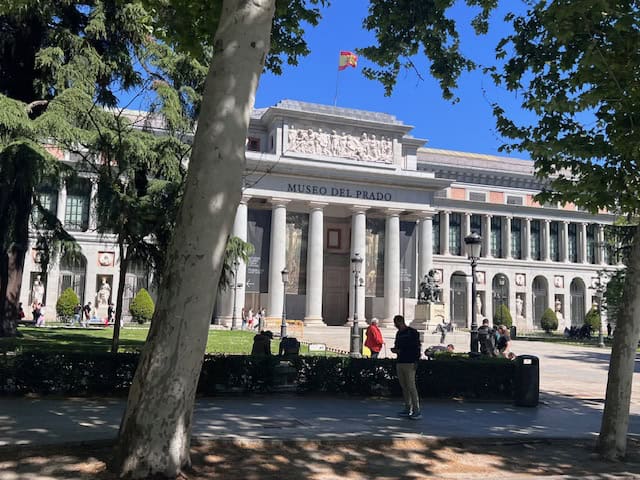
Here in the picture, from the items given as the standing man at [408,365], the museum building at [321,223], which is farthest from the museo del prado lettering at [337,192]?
the standing man at [408,365]

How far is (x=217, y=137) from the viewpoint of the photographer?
5906 mm

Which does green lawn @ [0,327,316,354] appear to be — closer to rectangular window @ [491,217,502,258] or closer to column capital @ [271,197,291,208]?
column capital @ [271,197,291,208]

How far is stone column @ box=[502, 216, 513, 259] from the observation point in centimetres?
6750

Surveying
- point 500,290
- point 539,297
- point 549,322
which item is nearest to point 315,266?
point 549,322

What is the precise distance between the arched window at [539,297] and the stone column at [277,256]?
36.5 metres

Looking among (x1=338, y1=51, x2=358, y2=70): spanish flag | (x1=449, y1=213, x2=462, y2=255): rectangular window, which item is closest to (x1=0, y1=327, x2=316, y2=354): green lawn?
(x1=338, y1=51, x2=358, y2=70): spanish flag

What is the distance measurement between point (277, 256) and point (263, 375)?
34.7m

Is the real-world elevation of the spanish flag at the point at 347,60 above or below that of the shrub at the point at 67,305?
above

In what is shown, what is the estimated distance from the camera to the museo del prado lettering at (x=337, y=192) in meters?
47.8

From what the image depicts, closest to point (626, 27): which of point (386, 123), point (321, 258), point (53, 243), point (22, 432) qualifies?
point (22, 432)

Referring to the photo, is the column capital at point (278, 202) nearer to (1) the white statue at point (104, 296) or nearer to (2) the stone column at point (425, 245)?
(2) the stone column at point (425, 245)

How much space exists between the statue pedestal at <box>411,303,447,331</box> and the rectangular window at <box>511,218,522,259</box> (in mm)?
29210

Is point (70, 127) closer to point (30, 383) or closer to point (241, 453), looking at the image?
point (30, 383)

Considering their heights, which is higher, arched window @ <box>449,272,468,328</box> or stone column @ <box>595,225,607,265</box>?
stone column @ <box>595,225,607,265</box>
